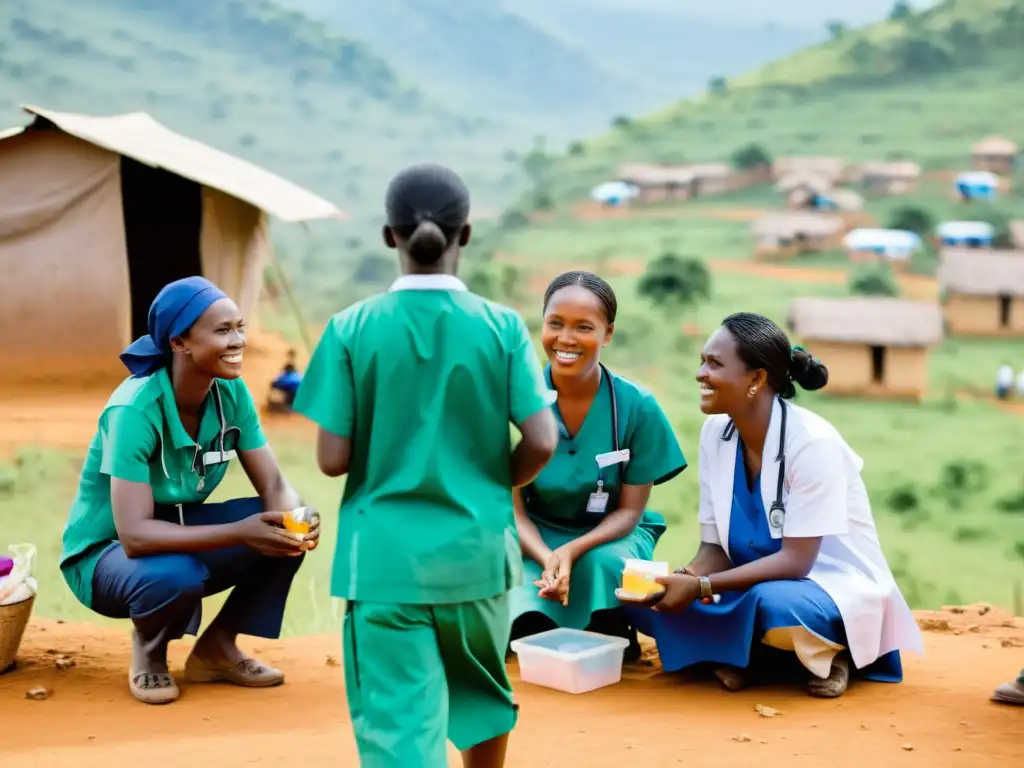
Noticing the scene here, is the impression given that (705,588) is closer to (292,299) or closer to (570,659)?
(570,659)

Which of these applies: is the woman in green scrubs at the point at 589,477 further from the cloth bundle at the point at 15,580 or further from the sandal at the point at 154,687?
the cloth bundle at the point at 15,580

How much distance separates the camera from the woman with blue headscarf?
383cm

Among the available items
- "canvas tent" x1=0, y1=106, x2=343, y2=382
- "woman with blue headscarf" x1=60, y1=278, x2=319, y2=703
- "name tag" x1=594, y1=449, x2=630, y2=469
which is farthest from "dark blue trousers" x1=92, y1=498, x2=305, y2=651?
"canvas tent" x1=0, y1=106, x2=343, y2=382

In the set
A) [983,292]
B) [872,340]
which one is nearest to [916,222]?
[983,292]

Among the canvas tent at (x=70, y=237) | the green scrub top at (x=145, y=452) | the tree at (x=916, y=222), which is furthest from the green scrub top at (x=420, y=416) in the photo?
the tree at (x=916, y=222)

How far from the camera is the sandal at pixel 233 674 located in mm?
4191

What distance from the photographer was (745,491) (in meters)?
4.19

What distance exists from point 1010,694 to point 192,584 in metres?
2.43

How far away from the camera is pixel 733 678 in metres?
4.18

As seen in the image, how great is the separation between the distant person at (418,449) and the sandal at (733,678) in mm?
1594

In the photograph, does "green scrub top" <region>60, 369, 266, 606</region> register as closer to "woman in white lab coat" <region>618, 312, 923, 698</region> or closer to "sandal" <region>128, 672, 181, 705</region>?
"sandal" <region>128, 672, 181, 705</region>

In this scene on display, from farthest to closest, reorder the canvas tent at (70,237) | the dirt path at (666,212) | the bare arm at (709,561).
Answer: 1. the dirt path at (666,212)
2. the canvas tent at (70,237)
3. the bare arm at (709,561)

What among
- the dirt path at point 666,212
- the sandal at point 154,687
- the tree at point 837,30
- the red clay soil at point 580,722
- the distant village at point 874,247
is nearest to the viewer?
the red clay soil at point 580,722

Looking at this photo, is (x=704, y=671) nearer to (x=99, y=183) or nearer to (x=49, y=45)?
(x=99, y=183)
